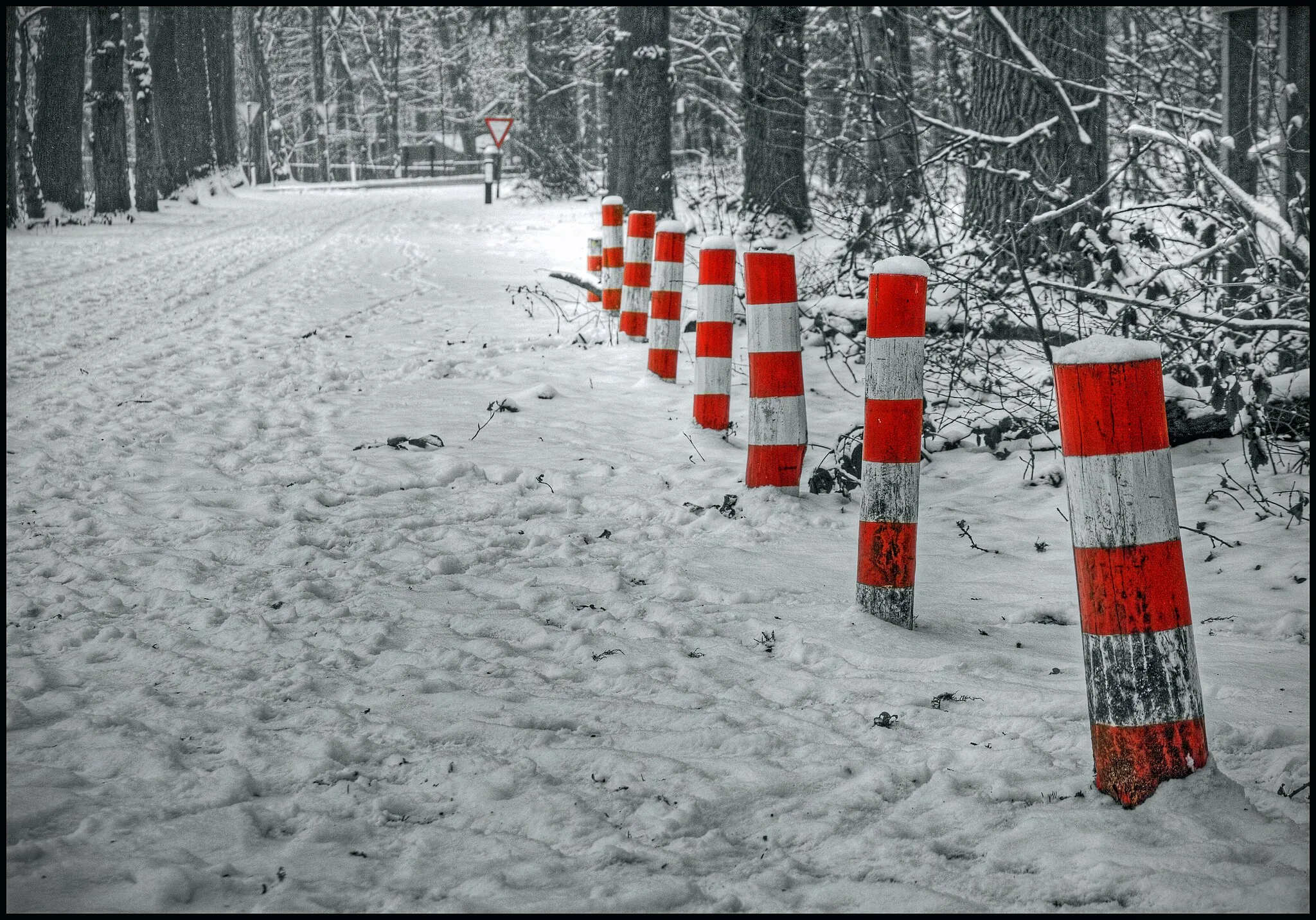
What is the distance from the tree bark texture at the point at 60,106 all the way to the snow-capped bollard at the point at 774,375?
18.9 metres

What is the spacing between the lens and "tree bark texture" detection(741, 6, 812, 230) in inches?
452

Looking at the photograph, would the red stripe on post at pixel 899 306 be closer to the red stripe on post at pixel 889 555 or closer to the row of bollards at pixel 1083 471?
the row of bollards at pixel 1083 471

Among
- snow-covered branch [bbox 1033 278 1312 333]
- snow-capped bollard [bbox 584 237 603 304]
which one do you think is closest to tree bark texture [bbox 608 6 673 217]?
snow-capped bollard [bbox 584 237 603 304]

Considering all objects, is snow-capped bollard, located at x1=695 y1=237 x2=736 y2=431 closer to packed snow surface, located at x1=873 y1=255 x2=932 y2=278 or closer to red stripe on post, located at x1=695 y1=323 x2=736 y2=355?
red stripe on post, located at x1=695 y1=323 x2=736 y2=355

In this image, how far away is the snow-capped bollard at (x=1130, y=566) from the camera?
210 centimetres

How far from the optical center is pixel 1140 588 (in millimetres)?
2148

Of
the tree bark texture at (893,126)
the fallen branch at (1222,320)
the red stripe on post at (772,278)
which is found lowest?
the fallen branch at (1222,320)

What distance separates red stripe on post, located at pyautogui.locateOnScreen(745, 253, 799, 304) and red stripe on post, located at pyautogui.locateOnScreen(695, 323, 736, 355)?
3.41 feet

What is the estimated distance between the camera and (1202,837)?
203 cm

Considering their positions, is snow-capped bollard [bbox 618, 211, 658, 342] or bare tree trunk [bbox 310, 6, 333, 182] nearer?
snow-capped bollard [bbox 618, 211, 658, 342]

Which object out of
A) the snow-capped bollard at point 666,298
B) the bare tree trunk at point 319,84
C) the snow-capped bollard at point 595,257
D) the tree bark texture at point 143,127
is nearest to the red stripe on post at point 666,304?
the snow-capped bollard at point 666,298

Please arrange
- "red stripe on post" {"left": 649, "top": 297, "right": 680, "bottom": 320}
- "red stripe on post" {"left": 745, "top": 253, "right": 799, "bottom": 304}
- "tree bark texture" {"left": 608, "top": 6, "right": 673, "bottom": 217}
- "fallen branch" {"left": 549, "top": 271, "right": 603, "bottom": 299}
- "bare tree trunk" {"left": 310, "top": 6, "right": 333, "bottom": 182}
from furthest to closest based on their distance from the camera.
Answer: "bare tree trunk" {"left": 310, "top": 6, "right": 333, "bottom": 182}, "tree bark texture" {"left": 608, "top": 6, "right": 673, "bottom": 217}, "fallen branch" {"left": 549, "top": 271, "right": 603, "bottom": 299}, "red stripe on post" {"left": 649, "top": 297, "right": 680, "bottom": 320}, "red stripe on post" {"left": 745, "top": 253, "right": 799, "bottom": 304}

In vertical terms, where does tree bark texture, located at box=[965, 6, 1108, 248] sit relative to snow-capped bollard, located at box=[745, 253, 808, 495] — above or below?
above

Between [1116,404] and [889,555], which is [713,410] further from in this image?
[1116,404]
